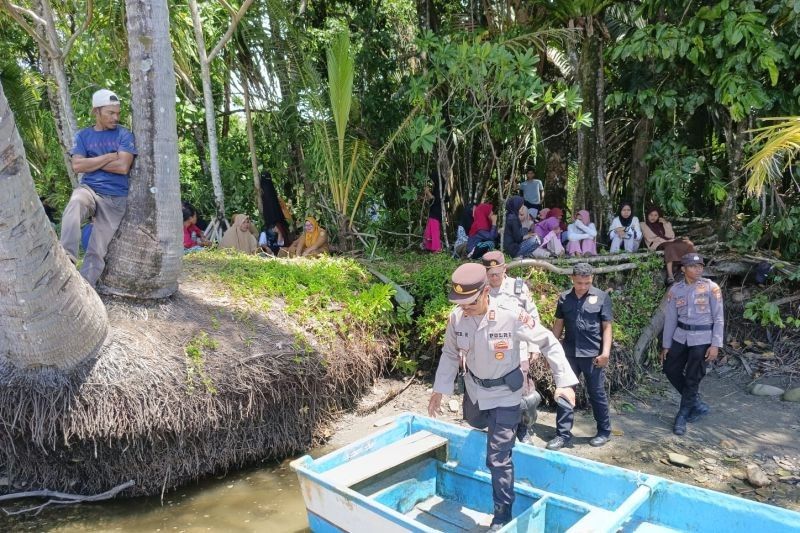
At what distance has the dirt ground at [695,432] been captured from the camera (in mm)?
4863

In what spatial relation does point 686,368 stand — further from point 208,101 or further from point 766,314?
point 208,101

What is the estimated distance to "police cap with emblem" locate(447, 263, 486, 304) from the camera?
11.8ft

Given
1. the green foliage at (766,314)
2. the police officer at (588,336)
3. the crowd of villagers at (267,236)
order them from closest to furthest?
the police officer at (588,336) < the green foliage at (766,314) < the crowd of villagers at (267,236)

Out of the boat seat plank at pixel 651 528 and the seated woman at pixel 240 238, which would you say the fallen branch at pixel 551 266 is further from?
the seated woman at pixel 240 238

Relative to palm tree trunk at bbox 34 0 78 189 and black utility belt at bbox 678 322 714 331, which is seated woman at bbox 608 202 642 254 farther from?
palm tree trunk at bbox 34 0 78 189

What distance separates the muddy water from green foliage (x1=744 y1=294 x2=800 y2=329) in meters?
5.65

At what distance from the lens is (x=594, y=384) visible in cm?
532

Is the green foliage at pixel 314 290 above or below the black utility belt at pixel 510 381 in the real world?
above

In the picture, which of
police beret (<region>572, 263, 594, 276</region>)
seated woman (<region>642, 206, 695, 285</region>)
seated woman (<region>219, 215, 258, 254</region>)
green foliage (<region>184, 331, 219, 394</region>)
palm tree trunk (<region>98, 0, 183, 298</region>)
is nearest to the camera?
palm tree trunk (<region>98, 0, 183, 298</region>)

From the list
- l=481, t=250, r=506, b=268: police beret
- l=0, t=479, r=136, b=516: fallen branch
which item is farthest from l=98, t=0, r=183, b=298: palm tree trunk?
l=481, t=250, r=506, b=268: police beret

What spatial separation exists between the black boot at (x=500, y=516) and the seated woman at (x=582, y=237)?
4786 millimetres

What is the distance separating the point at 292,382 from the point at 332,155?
397 centimetres

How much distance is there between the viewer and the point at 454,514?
173 inches

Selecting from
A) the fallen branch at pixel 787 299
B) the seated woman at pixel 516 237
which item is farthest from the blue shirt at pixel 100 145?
the fallen branch at pixel 787 299
